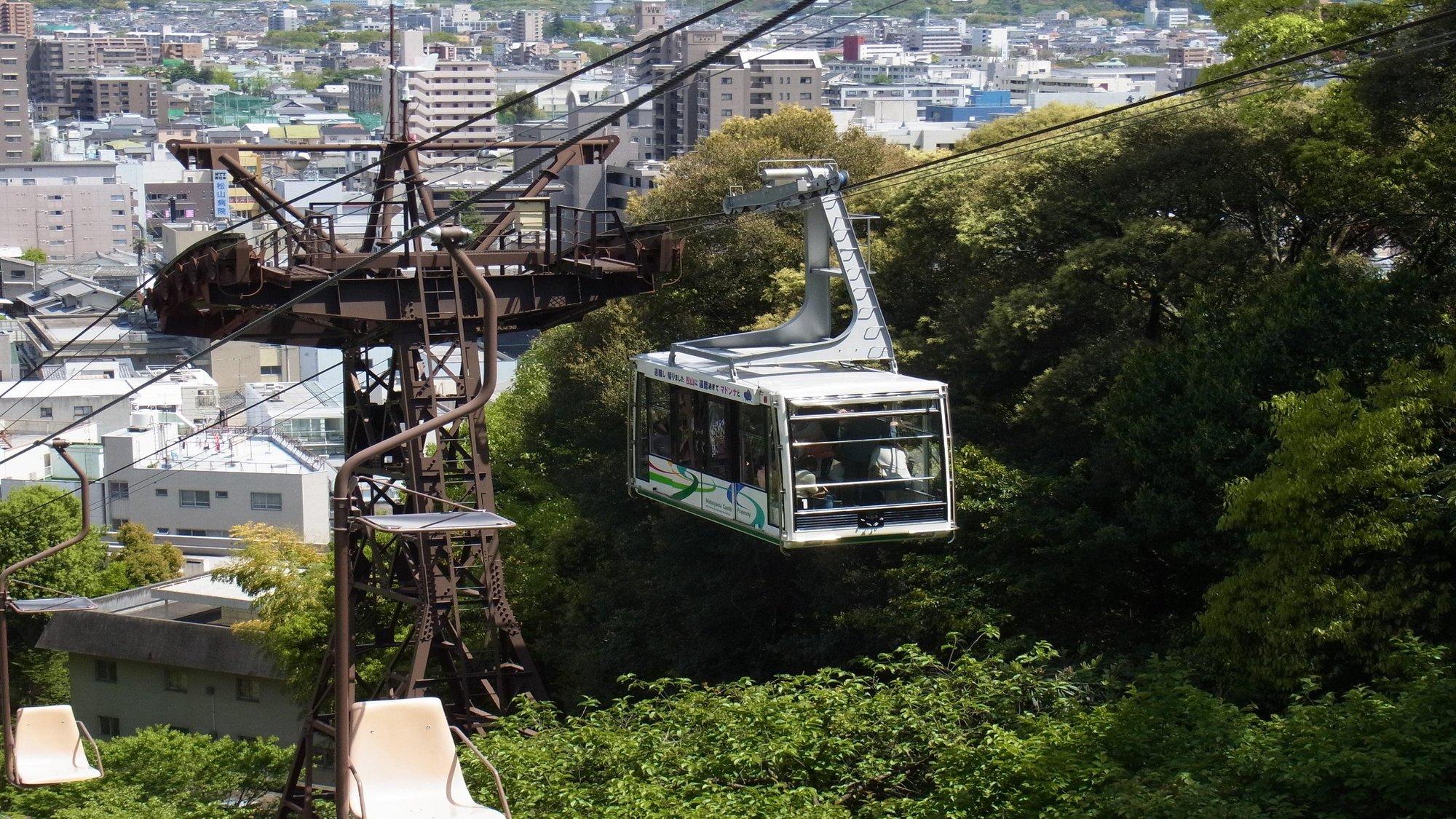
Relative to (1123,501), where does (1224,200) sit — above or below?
above

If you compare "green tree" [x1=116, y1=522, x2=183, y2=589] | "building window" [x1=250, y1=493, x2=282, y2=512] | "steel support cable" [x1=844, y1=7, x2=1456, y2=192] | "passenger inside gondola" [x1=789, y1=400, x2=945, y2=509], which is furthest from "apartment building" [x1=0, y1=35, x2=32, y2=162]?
"passenger inside gondola" [x1=789, y1=400, x2=945, y2=509]

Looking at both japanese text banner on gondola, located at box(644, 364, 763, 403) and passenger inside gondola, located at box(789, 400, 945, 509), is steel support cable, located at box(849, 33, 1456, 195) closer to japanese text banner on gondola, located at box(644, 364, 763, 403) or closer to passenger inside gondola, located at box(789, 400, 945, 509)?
japanese text banner on gondola, located at box(644, 364, 763, 403)

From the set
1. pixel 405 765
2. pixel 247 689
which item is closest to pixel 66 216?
pixel 247 689

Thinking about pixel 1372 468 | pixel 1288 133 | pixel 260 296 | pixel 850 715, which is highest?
pixel 1288 133

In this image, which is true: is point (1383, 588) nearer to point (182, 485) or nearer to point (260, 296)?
point (260, 296)

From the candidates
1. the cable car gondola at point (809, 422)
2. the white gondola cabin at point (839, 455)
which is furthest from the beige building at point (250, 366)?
the white gondola cabin at point (839, 455)

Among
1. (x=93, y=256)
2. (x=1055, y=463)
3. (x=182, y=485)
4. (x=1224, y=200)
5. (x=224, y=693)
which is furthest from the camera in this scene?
(x=93, y=256)

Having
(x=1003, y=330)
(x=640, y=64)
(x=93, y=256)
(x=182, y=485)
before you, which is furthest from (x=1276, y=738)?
(x=640, y=64)

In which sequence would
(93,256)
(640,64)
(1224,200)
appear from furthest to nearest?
(640,64), (93,256), (1224,200)
